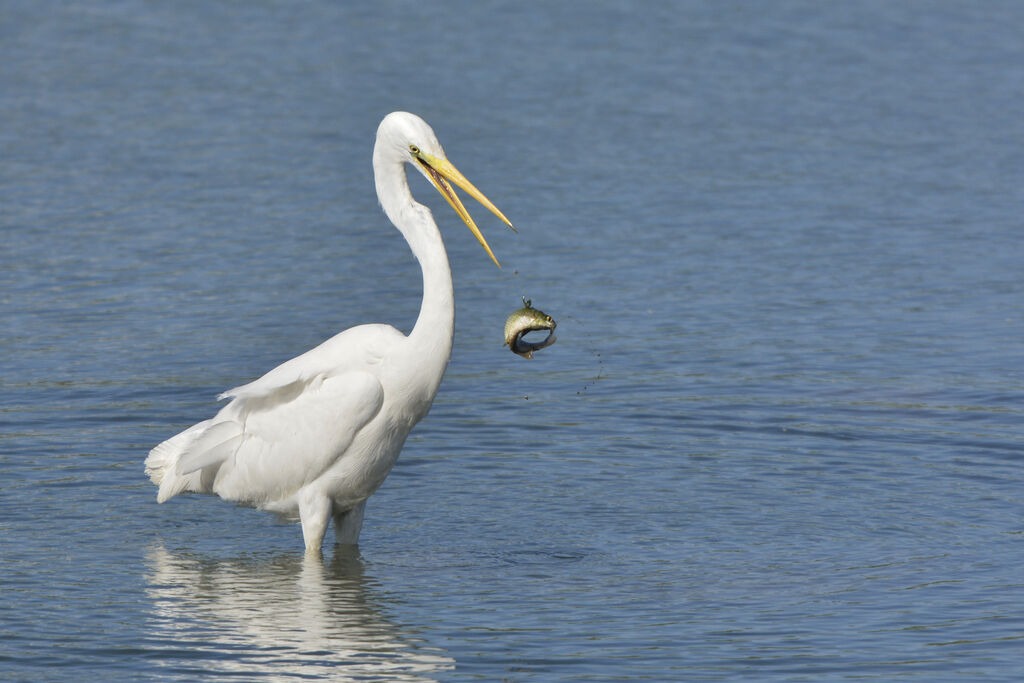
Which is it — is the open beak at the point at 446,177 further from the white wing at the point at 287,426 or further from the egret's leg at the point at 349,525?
the egret's leg at the point at 349,525

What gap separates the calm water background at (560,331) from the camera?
27.0 ft

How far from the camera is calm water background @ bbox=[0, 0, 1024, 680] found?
8242mm

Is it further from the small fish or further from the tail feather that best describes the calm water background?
the small fish

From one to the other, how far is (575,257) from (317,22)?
1110 cm

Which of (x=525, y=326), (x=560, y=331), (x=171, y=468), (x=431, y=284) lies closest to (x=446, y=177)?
(x=431, y=284)

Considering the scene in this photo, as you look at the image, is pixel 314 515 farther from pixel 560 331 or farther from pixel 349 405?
pixel 560 331

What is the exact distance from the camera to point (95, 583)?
876cm

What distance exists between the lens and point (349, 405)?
8.88m

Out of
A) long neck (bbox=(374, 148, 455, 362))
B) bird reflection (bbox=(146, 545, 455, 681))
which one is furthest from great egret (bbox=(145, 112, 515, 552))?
bird reflection (bbox=(146, 545, 455, 681))

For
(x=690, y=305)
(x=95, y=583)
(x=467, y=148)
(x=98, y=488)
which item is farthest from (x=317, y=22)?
(x=95, y=583)

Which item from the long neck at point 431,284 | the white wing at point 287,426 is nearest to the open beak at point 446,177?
the long neck at point 431,284

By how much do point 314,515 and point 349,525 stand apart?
0.28 metres

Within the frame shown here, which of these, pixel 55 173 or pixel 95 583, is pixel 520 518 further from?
pixel 55 173

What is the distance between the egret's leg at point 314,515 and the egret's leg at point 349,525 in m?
0.19
